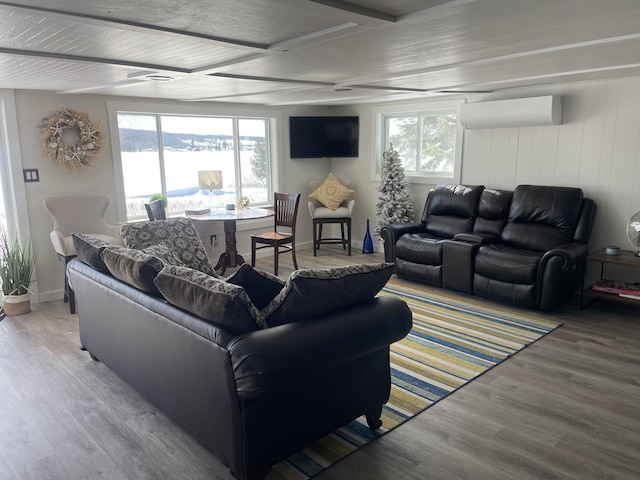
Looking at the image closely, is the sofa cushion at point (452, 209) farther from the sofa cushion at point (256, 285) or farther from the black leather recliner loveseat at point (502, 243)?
the sofa cushion at point (256, 285)

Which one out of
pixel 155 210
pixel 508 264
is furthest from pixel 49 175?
pixel 508 264

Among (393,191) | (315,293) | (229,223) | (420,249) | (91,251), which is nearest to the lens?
(315,293)

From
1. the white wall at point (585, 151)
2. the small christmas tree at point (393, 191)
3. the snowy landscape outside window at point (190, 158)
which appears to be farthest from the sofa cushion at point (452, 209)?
the snowy landscape outside window at point (190, 158)

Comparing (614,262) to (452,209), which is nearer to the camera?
(614,262)

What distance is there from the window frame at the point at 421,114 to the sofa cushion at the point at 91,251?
434 cm

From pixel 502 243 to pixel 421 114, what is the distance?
2.30 m

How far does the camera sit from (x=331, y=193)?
23.3 ft

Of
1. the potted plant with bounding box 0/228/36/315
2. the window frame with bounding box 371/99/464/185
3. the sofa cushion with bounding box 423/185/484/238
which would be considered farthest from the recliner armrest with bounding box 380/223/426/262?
the potted plant with bounding box 0/228/36/315

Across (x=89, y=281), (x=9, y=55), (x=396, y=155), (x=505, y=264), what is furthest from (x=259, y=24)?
(x=396, y=155)

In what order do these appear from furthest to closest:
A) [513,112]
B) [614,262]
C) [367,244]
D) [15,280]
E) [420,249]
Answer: [367,244] < [420,249] < [513,112] < [15,280] < [614,262]

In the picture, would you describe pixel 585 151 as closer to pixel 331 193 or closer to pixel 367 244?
pixel 367 244

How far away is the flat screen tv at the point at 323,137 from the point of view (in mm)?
7125

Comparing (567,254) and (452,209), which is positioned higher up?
(452,209)

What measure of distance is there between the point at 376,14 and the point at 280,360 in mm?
1459
